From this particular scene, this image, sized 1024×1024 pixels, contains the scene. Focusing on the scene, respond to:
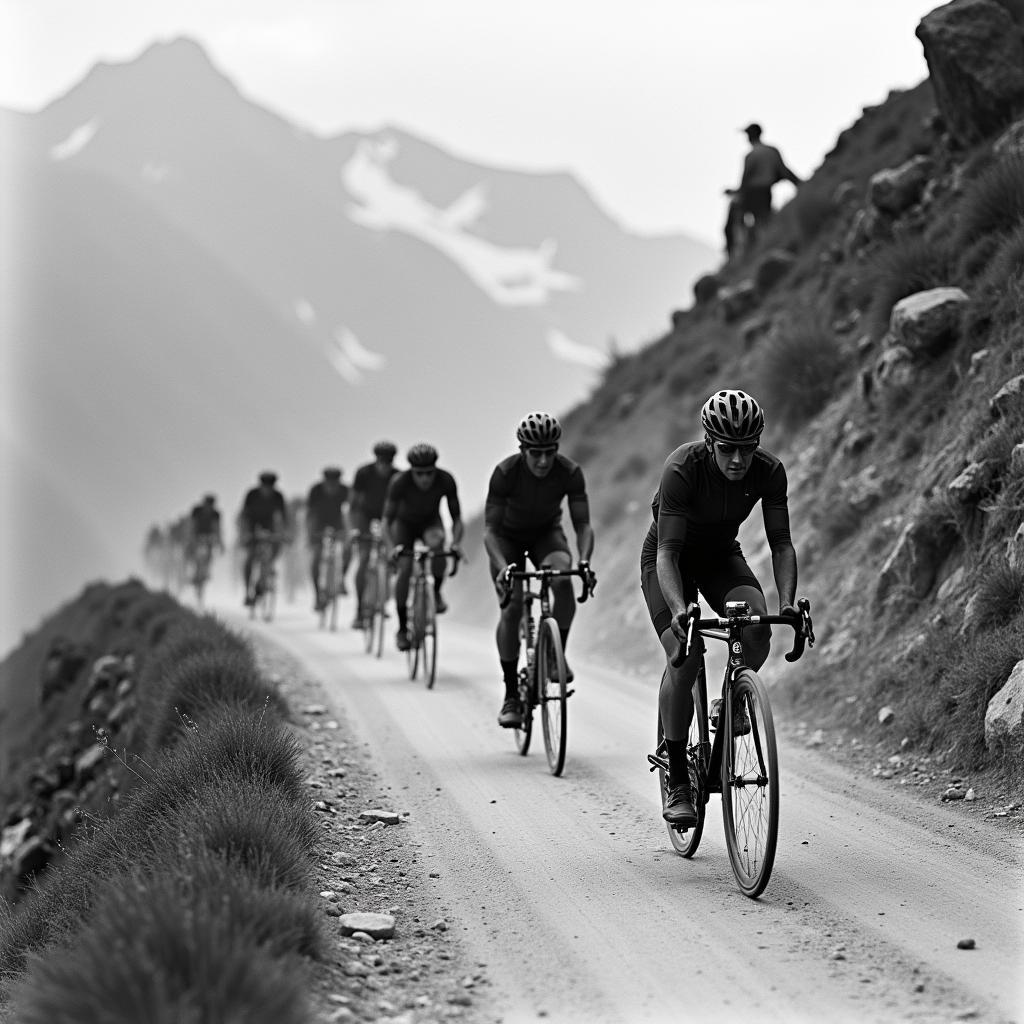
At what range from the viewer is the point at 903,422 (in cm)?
1246

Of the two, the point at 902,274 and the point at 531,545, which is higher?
the point at 902,274

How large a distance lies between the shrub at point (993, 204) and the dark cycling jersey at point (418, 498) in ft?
19.3

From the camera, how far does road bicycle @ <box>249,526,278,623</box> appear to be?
2107cm

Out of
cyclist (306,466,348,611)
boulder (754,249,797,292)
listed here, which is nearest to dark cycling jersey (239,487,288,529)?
cyclist (306,466,348,611)

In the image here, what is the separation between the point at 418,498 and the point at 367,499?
3.50 meters

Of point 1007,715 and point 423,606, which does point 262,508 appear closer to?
point 423,606

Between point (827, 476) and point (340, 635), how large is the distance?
825 cm

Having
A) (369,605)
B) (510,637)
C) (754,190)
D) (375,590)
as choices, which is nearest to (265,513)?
(369,605)

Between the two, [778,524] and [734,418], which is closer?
[734,418]

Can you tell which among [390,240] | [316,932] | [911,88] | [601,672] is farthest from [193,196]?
[316,932]

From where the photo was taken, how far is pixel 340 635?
18.8 m

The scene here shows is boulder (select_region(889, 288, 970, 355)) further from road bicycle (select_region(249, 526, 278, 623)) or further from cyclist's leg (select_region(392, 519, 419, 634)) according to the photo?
road bicycle (select_region(249, 526, 278, 623))

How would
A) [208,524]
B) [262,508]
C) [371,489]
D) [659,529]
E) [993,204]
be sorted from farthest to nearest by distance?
[208,524] < [262,508] < [371,489] < [993,204] < [659,529]

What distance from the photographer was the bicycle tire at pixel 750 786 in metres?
5.45
